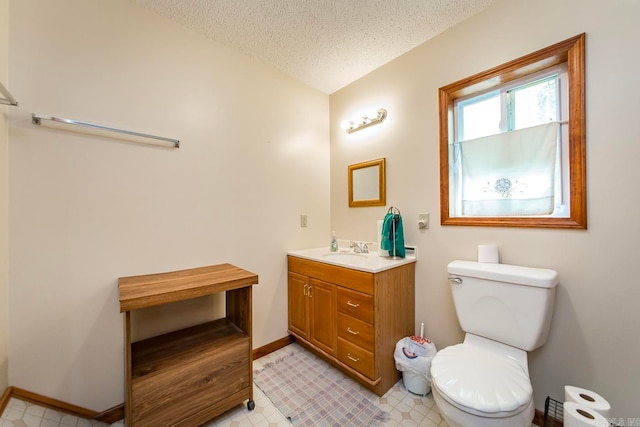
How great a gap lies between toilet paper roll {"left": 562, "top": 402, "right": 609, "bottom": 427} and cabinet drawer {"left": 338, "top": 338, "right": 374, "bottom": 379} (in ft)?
2.89

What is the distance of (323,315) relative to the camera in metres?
1.84

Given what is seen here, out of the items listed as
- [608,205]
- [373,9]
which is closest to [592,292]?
[608,205]

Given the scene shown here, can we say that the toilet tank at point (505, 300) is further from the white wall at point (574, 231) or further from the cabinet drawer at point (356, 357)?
the cabinet drawer at point (356, 357)

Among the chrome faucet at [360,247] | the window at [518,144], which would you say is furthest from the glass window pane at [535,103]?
the chrome faucet at [360,247]

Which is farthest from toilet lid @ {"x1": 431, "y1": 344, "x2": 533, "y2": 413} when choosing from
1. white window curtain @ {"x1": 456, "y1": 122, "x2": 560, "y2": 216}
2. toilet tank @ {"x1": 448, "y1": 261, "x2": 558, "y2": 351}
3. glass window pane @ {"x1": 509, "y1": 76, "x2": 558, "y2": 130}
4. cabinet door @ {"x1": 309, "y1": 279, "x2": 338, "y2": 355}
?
glass window pane @ {"x1": 509, "y1": 76, "x2": 558, "y2": 130}

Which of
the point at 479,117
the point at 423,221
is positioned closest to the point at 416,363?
the point at 423,221

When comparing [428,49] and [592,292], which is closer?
[592,292]

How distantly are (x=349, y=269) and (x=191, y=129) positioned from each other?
4.77ft

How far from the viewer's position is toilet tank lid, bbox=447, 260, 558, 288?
1.19 meters

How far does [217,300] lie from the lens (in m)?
1.74

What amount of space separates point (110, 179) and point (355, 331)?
69.2 inches

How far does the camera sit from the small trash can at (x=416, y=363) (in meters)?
1.54

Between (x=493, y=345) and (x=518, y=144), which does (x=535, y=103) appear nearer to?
(x=518, y=144)

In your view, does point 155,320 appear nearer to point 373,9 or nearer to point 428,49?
point 373,9
